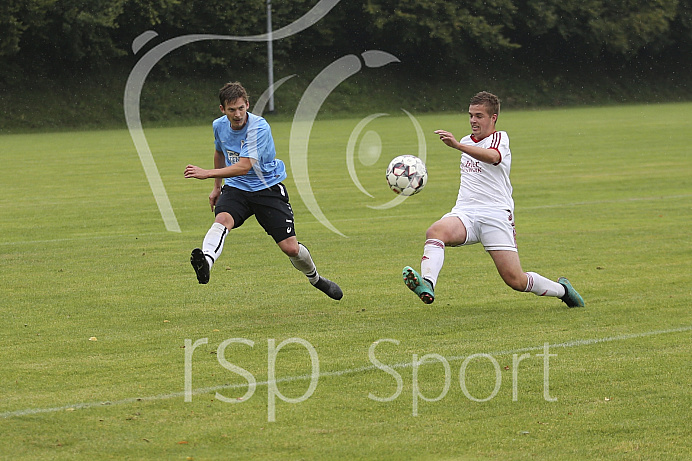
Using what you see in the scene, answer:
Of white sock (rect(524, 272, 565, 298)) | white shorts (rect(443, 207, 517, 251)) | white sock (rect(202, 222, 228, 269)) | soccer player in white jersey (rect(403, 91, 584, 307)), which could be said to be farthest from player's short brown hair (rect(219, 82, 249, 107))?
white sock (rect(524, 272, 565, 298))

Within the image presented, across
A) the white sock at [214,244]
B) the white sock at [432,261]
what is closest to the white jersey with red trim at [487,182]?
the white sock at [432,261]

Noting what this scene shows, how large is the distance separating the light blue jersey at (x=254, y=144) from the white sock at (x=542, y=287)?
97.8 inches

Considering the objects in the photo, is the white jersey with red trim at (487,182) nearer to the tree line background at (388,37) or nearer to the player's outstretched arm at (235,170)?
the player's outstretched arm at (235,170)

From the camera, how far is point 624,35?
6619 cm

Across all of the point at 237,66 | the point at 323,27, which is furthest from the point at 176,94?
the point at 323,27

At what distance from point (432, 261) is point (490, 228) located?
0.70m

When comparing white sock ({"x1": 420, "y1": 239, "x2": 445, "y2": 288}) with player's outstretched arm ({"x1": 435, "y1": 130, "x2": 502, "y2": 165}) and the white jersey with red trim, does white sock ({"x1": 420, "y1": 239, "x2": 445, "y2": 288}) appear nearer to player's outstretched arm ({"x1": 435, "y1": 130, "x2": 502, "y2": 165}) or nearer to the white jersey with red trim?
the white jersey with red trim

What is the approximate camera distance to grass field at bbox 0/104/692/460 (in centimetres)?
530

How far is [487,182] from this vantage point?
27.9 feet

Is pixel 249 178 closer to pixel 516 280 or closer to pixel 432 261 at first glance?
pixel 432 261

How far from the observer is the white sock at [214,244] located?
26.9ft

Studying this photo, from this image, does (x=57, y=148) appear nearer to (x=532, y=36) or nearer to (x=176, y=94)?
(x=176, y=94)

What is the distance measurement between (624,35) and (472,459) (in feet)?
215

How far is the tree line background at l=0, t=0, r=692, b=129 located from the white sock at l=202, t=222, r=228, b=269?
41.5 metres
